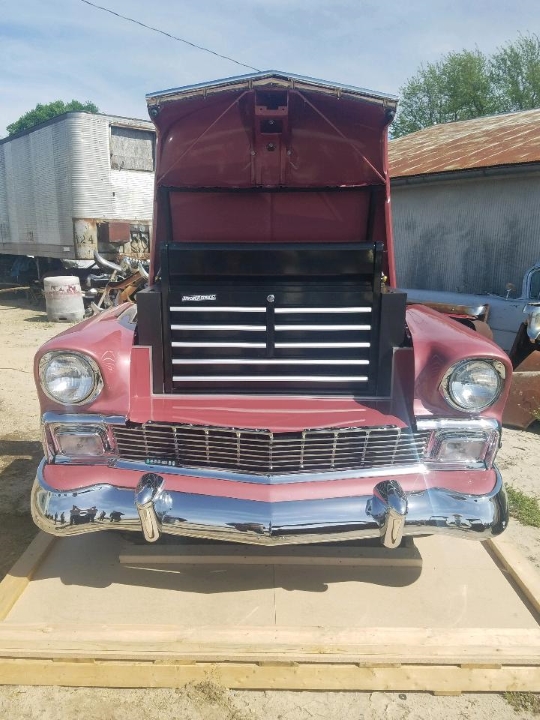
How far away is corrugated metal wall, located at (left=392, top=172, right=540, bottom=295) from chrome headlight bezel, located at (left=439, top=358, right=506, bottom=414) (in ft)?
21.0

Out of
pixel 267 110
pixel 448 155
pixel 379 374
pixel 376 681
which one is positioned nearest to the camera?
pixel 376 681

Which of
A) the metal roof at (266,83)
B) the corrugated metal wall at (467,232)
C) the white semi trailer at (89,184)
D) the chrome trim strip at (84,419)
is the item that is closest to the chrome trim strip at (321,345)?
the chrome trim strip at (84,419)

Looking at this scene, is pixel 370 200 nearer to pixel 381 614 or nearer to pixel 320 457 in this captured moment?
pixel 320 457

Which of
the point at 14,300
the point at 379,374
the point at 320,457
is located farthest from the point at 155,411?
the point at 14,300

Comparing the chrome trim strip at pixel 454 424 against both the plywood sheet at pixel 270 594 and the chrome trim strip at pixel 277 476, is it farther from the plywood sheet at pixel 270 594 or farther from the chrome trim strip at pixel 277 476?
the plywood sheet at pixel 270 594

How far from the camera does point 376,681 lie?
2090mm

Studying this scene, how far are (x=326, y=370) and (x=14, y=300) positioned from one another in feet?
44.8

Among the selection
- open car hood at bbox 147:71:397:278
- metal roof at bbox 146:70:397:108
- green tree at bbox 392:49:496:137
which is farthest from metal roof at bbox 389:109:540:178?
green tree at bbox 392:49:496:137

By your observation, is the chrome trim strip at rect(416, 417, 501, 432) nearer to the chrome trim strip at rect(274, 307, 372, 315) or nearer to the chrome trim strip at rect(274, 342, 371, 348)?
the chrome trim strip at rect(274, 342, 371, 348)

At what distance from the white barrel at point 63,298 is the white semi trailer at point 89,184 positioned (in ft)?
3.21

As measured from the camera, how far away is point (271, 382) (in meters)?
2.69

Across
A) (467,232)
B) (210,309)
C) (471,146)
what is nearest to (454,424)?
(210,309)

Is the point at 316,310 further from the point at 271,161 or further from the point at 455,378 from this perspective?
the point at 271,161

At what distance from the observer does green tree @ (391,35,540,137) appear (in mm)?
23688
